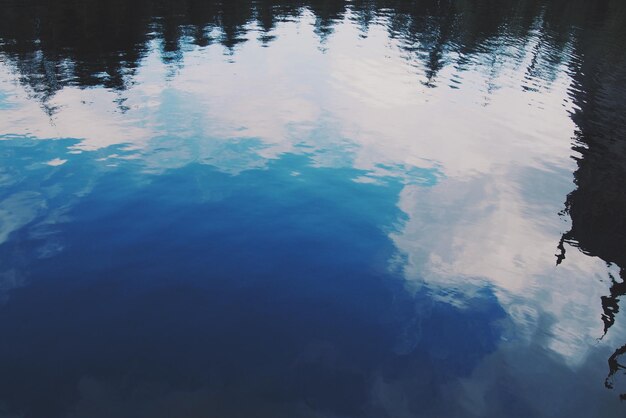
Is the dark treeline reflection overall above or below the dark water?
above

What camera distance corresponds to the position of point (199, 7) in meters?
76.1

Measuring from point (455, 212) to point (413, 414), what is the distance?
38.3 ft

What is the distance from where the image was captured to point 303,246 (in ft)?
57.0

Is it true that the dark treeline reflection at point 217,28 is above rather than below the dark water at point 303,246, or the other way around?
above

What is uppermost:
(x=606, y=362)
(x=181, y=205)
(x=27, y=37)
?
(x=27, y=37)

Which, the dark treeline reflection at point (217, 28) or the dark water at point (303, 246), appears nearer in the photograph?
the dark water at point (303, 246)

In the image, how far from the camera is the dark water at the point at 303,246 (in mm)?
11727

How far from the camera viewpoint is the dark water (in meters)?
11.7

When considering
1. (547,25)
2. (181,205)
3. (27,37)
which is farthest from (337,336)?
(547,25)

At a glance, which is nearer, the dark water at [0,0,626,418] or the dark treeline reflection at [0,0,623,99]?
the dark water at [0,0,626,418]

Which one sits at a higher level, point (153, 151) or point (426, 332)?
point (153, 151)

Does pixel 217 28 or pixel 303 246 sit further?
pixel 217 28

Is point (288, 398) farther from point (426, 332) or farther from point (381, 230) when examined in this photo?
point (381, 230)

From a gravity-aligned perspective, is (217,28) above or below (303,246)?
above
